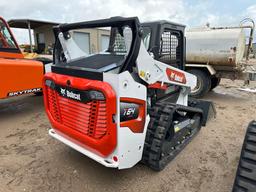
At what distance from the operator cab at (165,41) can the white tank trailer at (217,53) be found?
129 inches

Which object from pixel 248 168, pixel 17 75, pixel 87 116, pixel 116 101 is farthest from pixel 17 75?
pixel 248 168

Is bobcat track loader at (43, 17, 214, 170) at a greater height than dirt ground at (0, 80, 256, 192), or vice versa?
bobcat track loader at (43, 17, 214, 170)

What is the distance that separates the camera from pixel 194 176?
263 cm

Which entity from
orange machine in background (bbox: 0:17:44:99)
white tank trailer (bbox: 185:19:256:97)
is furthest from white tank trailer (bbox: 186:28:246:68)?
orange machine in background (bbox: 0:17:44:99)

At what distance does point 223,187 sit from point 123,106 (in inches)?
61.0

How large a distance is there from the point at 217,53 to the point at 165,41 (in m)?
3.82

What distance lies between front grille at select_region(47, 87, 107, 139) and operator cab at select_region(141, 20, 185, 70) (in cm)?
110

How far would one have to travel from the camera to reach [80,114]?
2.19 metres

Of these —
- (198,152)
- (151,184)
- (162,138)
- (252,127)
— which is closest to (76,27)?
(162,138)

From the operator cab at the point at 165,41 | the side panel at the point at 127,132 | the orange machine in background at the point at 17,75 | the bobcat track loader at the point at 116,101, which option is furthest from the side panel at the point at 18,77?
the side panel at the point at 127,132

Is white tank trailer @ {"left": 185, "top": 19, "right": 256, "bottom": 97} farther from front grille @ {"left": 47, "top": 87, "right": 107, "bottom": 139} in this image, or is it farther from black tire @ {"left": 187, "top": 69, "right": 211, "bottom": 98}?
front grille @ {"left": 47, "top": 87, "right": 107, "bottom": 139}

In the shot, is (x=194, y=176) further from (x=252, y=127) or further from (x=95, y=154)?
(x=95, y=154)

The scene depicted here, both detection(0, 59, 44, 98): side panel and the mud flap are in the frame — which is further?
the mud flap

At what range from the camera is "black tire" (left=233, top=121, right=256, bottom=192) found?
1.86 m
